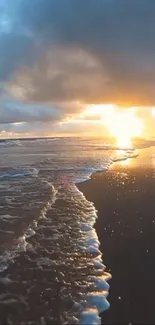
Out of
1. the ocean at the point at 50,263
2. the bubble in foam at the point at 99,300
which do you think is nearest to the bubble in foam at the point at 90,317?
the ocean at the point at 50,263

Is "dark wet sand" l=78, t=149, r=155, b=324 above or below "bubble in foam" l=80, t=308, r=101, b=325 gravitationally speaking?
above

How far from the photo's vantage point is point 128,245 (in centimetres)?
976

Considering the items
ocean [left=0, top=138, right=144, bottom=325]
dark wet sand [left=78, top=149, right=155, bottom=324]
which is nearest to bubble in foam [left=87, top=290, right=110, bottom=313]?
ocean [left=0, top=138, right=144, bottom=325]

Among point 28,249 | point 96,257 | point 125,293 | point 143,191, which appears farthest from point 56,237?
point 143,191

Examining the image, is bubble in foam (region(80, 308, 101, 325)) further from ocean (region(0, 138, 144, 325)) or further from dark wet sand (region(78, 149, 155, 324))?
dark wet sand (region(78, 149, 155, 324))

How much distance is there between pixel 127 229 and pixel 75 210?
3.38 m

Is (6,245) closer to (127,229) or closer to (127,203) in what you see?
(127,229)

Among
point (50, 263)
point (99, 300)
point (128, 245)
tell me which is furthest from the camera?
point (128, 245)

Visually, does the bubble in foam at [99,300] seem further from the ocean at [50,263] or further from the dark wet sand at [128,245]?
the dark wet sand at [128,245]

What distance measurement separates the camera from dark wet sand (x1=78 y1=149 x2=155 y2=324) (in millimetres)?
6504

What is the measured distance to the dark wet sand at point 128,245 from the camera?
6.50 metres

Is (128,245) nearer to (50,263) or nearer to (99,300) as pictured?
(50,263)

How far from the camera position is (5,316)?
20.9ft

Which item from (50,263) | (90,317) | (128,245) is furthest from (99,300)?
(128,245)
